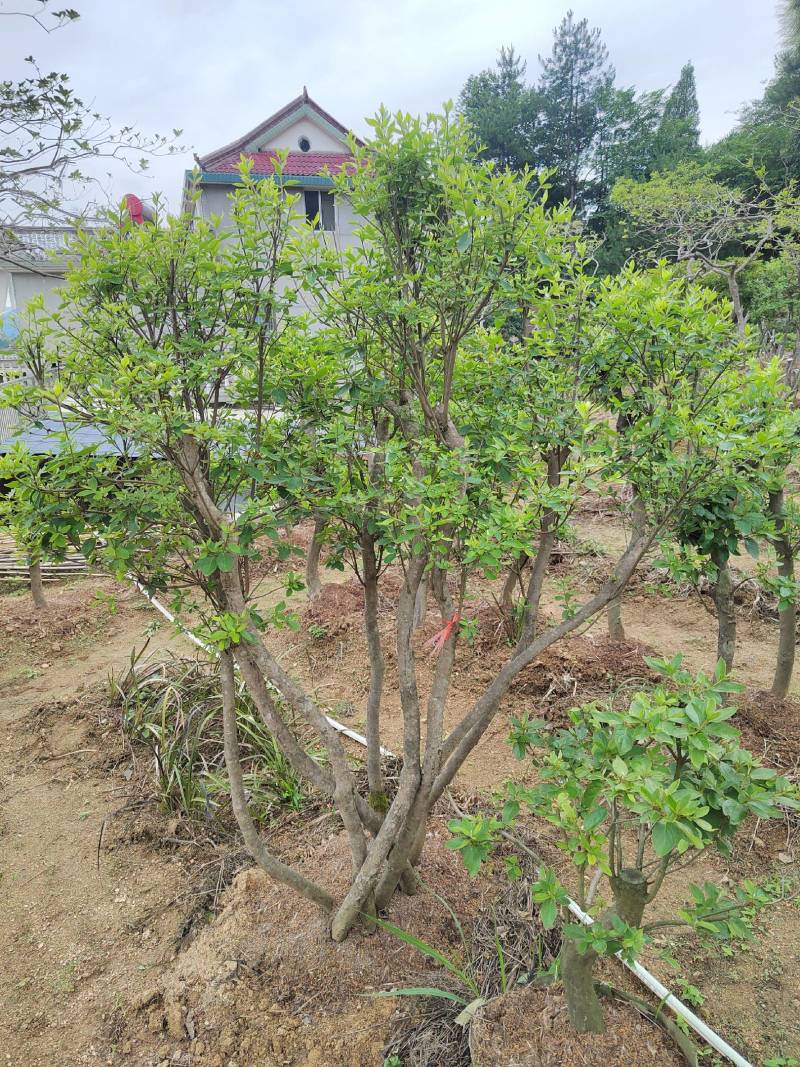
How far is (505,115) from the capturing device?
2319 centimetres

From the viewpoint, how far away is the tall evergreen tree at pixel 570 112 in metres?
23.6

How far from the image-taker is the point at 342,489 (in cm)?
206

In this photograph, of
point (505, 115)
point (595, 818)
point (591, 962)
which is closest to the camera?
point (595, 818)

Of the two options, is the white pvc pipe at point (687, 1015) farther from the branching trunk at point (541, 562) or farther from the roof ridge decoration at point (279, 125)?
the roof ridge decoration at point (279, 125)

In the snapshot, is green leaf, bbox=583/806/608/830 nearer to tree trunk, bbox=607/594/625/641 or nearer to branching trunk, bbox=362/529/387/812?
branching trunk, bbox=362/529/387/812

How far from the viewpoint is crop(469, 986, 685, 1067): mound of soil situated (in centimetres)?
170

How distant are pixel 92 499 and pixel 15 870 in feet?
7.24

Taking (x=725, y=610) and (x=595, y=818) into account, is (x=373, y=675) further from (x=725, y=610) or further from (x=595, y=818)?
(x=725, y=610)

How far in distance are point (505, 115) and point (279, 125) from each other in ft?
44.8

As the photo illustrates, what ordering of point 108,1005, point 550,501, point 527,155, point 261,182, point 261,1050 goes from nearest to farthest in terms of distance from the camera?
point 550,501, point 261,182, point 261,1050, point 108,1005, point 527,155

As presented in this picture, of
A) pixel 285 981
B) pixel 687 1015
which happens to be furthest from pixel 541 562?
pixel 285 981

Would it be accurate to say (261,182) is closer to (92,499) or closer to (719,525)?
(92,499)

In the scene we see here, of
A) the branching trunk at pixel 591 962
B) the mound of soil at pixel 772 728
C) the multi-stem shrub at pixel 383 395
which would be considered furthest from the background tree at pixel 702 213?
the branching trunk at pixel 591 962

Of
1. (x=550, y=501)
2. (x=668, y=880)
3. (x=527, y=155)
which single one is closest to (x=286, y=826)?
(x=668, y=880)
